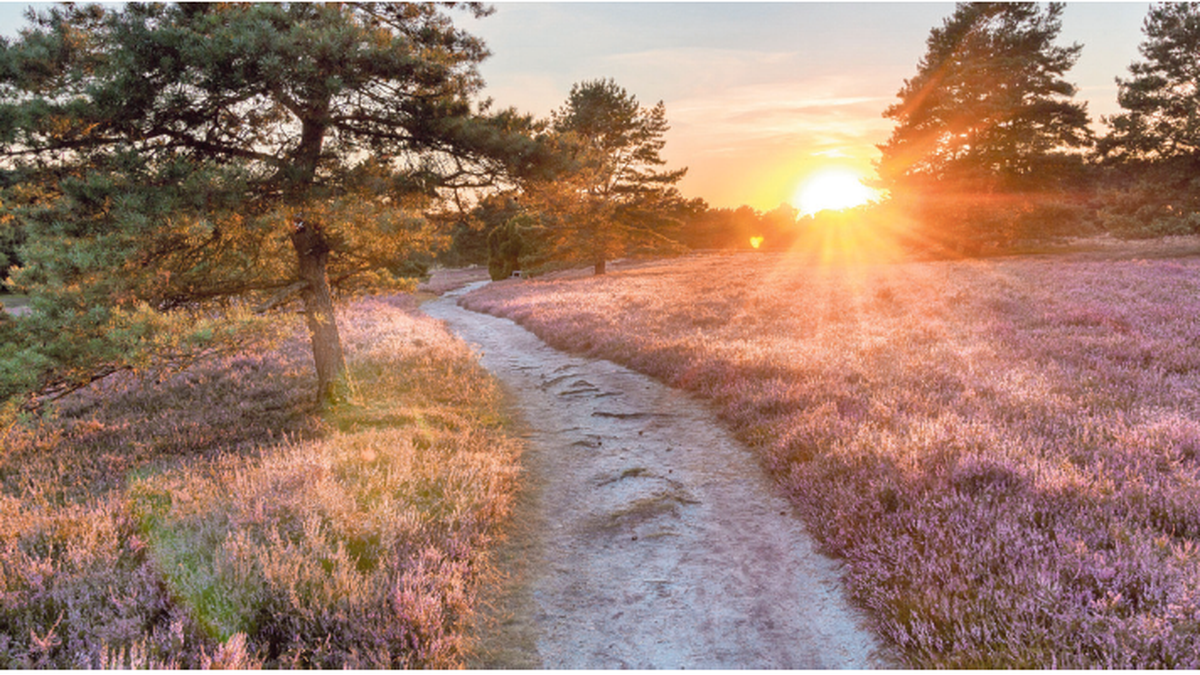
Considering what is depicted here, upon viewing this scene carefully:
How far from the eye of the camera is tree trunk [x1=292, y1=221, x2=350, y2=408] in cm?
881

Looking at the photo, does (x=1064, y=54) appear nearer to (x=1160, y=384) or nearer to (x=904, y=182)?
(x=904, y=182)

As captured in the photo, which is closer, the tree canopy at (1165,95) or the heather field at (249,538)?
the heather field at (249,538)

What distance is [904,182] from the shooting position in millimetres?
36750

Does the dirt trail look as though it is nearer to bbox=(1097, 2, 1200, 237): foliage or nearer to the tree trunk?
the tree trunk

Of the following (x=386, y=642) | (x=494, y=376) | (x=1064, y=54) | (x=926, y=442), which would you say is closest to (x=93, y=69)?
(x=386, y=642)

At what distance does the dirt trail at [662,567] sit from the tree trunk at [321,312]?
3.80 meters

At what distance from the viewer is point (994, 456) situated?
5188mm

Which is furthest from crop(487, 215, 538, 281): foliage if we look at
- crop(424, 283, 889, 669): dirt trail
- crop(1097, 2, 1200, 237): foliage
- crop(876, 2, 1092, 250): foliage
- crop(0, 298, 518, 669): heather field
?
crop(424, 283, 889, 669): dirt trail

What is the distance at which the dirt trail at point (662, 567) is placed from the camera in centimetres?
375

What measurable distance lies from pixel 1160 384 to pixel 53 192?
533 inches

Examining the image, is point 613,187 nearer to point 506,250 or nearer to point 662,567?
point 506,250

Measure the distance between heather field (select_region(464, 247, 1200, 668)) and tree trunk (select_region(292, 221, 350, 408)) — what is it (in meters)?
6.31

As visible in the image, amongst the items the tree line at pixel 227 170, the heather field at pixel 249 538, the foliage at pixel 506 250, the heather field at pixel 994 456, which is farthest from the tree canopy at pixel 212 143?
the foliage at pixel 506 250

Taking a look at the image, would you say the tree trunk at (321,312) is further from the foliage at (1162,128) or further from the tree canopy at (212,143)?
the foliage at (1162,128)
